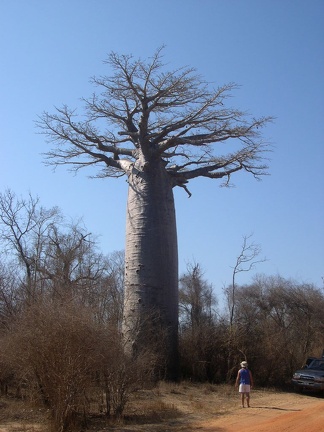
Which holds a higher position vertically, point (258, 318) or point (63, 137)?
point (63, 137)

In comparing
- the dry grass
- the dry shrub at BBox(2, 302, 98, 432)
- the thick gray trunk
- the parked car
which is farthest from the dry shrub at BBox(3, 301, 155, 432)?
the parked car

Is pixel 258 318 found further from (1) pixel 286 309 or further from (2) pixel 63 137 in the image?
(1) pixel 286 309

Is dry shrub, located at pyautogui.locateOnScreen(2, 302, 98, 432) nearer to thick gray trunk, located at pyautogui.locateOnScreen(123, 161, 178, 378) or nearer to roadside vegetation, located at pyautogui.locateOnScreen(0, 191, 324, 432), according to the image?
roadside vegetation, located at pyautogui.locateOnScreen(0, 191, 324, 432)

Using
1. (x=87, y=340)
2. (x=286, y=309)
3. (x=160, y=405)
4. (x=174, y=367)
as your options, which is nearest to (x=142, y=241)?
(x=174, y=367)

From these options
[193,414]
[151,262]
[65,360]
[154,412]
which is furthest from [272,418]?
[151,262]

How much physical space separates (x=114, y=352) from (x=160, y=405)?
182 centimetres

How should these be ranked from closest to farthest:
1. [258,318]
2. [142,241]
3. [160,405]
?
1. [160,405]
2. [142,241]
3. [258,318]

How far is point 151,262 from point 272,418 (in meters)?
4.56

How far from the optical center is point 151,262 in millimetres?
12391

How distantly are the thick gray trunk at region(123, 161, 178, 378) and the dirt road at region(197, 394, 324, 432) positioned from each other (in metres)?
2.46

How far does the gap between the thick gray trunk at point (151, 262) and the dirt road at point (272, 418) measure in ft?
8.06

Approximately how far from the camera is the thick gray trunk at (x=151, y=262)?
12.1 meters

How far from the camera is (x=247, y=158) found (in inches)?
542

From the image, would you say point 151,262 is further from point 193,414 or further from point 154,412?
point 154,412
